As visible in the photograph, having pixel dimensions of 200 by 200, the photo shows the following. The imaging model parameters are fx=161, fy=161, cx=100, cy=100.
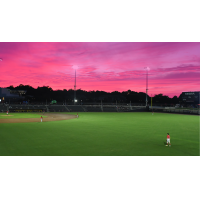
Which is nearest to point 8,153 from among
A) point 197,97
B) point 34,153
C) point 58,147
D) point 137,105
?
point 34,153

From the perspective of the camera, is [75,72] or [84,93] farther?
[84,93]

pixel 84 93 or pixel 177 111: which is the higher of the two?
pixel 84 93

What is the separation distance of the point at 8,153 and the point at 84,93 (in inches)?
4285

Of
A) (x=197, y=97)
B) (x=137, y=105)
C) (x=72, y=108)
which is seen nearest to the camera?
(x=72, y=108)

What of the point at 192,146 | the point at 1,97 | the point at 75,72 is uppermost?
the point at 75,72

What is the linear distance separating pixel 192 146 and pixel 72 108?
49.0m

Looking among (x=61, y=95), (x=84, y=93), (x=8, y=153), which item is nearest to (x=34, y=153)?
(x=8, y=153)

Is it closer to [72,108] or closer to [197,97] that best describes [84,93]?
[72,108]

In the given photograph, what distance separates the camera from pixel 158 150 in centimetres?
1138

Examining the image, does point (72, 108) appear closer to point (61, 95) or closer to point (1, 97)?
point (1, 97)

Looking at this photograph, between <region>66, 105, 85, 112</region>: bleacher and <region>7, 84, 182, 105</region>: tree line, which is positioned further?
<region>7, 84, 182, 105</region>: tree line

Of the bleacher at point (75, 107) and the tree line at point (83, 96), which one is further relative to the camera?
the tree line at point (83, 96)

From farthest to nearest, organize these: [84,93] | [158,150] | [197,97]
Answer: [84,93] < [197,97] < [158,150]

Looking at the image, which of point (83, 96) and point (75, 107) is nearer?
point (75, 107)
